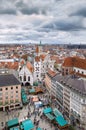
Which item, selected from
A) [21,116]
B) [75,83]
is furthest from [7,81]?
[75,83]

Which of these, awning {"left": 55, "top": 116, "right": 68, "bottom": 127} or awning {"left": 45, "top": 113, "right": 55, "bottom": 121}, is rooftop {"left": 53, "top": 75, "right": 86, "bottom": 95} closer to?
awning {"left": 55, "top": 116, "right": 68, "bottom": 127}

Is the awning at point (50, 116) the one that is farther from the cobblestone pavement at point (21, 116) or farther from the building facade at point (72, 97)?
the building facade at point (72, 97)

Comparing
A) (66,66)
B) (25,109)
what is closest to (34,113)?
(25,109)

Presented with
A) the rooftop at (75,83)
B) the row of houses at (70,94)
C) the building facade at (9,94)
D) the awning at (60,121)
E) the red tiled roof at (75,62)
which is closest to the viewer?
the row of houses at (70,94)

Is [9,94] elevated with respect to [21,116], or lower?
elevated

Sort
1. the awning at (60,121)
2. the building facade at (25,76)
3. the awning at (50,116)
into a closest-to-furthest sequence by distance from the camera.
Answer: the awning at (60,121)
the awning at (50,116)
the building facade at (25,76)

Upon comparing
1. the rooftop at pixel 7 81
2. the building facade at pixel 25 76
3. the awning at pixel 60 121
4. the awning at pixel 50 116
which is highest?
the rooftop at pixel 7 81

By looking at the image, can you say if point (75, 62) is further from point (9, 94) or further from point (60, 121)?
point (60, 121)

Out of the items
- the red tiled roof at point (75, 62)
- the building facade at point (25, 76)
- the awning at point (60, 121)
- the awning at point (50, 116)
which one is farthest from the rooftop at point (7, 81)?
the red tiled roof at point (75, 62)

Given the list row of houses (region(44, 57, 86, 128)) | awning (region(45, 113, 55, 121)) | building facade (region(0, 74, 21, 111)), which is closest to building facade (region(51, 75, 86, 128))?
row of houses (region(44, 57, 86, 128))

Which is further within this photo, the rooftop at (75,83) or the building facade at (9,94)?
the building facade at (9,94)

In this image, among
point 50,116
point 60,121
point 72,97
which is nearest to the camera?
point 60,121
